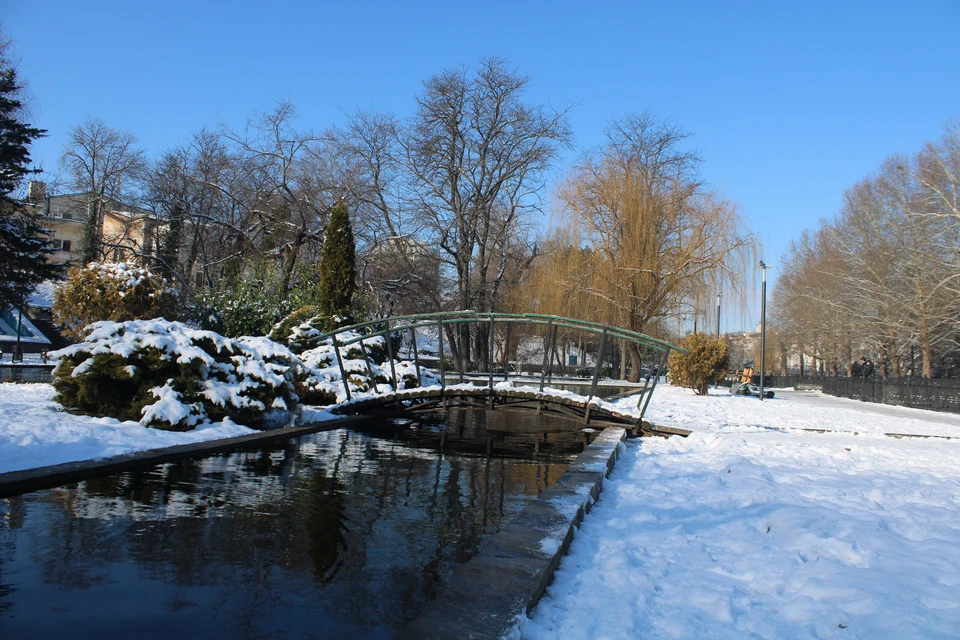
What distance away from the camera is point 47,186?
3644 centimetres

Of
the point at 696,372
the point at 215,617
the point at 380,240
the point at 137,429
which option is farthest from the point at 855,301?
the point at 215,617

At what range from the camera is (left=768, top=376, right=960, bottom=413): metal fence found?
21422 mm

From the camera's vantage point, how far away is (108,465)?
7051mm

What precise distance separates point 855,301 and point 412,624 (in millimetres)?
38265

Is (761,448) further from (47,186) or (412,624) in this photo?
(47,186)

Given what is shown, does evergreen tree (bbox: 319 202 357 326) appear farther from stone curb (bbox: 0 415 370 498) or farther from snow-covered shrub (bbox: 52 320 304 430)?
stone curb (bbox: 0 415 370 498)

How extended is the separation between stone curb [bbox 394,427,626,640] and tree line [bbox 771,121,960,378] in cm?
2381

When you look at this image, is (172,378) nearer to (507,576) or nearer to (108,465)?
(108,465)

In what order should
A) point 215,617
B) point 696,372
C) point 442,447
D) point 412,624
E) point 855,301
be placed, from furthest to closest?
point 855,301, point 696,372, point 442,447, point 215,617, point 412,624

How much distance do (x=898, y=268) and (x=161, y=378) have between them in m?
31.1

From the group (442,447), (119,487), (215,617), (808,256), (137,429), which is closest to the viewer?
(215,617)

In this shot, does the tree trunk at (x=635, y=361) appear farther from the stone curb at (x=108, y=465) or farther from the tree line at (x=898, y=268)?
the stone curb at (x=108, y=465)

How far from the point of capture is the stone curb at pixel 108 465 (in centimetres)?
612

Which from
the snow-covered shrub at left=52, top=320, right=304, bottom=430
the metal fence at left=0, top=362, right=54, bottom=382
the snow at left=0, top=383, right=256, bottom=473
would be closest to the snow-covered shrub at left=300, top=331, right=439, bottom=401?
the snow-covered shrub at left=52, top=320, right=304, bottom=430
